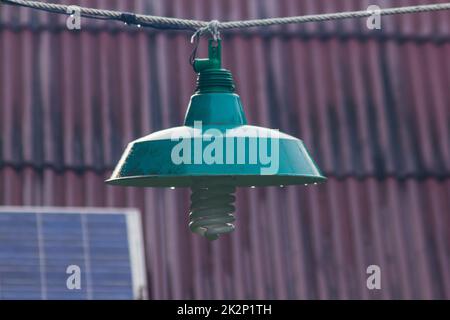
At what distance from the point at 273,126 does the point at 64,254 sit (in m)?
1.97

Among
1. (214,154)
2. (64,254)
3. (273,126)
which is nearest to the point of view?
(214,154)

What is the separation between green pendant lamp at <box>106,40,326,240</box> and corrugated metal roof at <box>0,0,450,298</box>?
13.4 ft

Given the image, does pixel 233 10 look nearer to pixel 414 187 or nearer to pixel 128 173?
pixel 414 187

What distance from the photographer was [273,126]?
8.00m

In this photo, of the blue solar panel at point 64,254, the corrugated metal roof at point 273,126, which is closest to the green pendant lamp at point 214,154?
the blue solar panel at point 64,254

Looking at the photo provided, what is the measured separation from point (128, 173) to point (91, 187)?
14.3ft

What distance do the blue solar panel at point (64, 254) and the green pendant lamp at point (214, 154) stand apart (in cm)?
356

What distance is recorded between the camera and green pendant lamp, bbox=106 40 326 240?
3133mm

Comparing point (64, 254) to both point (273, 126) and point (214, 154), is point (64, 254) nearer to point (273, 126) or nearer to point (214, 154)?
point (273, 126)

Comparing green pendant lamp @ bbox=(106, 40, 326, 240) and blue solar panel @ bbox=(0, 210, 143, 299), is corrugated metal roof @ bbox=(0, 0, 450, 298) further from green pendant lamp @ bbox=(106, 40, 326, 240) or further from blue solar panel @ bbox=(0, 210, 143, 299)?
green pendant lamp @ bbox=(106, 40, 326, 240)

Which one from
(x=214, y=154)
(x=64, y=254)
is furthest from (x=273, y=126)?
(x=214, y=154)

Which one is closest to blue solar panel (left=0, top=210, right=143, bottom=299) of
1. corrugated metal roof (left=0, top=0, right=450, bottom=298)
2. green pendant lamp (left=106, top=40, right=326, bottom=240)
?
corrugated metal roof (left=0, top=0, right=450, bottom=298)

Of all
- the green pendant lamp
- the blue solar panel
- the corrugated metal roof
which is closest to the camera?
the green pendant lamp

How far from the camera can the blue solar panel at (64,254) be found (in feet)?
22.7
